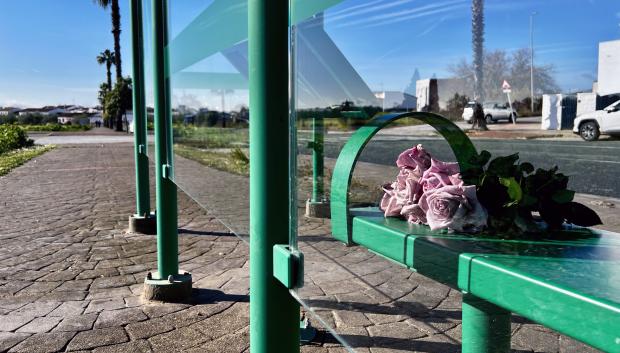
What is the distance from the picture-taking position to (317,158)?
1.57 m

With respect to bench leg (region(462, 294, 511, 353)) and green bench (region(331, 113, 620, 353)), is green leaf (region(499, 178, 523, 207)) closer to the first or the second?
green bench (region(331, 113, 620, 353))

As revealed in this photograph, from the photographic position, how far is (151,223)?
5.77 meters

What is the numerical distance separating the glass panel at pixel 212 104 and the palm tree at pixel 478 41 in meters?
0.92

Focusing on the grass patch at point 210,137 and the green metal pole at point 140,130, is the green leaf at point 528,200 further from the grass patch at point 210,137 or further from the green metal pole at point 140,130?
the green metal pole at point 140,130

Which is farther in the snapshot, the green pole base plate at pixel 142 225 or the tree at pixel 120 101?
the tree at pixel 120 101

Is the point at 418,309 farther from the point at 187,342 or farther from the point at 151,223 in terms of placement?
the point at 151,223

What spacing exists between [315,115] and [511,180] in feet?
1.81

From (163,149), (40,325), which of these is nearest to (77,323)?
(40,325)

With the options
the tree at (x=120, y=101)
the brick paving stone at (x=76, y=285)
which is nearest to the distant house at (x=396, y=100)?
the brick paving stone at (x=76, y=285)

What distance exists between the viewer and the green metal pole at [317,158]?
1524mm

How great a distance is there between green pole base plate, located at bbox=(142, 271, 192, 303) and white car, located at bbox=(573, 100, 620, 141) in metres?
3.06

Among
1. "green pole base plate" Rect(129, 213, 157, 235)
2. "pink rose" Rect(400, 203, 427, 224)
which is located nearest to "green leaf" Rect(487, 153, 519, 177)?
"pink rose" Rect(400, 203, 427, 224)

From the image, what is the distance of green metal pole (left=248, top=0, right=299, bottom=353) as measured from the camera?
4.34 feet

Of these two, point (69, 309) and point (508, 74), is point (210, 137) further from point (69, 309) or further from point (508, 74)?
point (508, 74)
